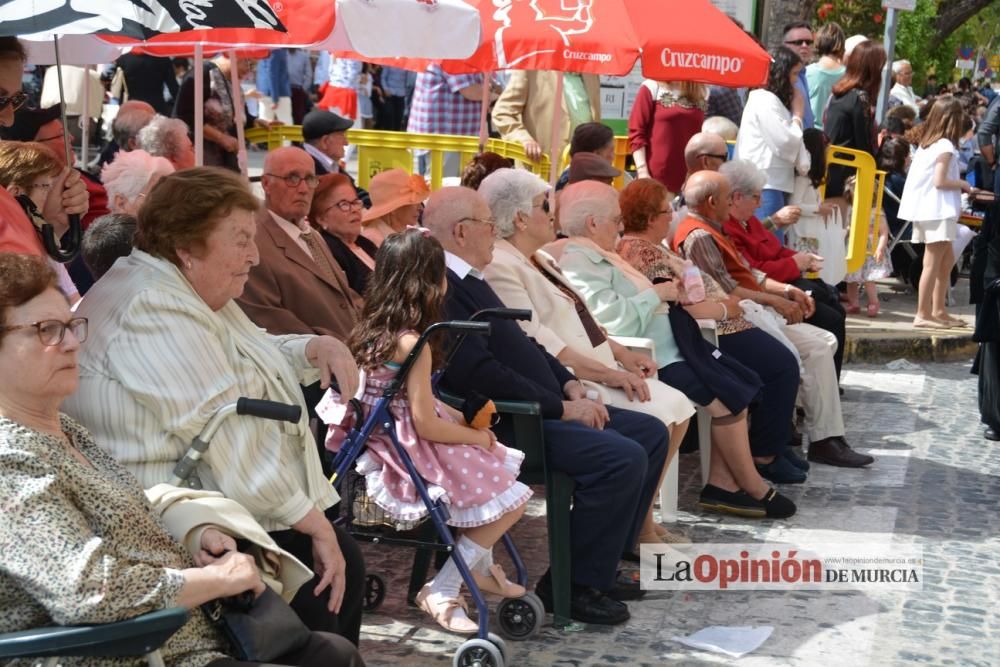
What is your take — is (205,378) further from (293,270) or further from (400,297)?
(293,270)

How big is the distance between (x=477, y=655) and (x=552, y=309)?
186 centimetres

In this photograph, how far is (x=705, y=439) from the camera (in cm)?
663

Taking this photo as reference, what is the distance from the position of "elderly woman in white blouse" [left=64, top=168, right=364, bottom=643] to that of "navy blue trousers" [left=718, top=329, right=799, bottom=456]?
3580 millimetres

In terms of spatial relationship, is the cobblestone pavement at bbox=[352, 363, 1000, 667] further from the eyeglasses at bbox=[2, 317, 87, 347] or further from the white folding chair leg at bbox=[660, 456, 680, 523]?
the eyeglasses at bbox=[2, 317, 87, 347]

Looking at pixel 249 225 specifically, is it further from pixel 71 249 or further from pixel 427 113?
pixel 427 113

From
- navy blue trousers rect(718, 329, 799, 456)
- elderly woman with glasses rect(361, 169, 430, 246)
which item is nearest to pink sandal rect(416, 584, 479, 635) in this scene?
elderly woman with glasses rect(361, 169, 430, 246)

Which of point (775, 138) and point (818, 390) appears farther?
point (775, 138)

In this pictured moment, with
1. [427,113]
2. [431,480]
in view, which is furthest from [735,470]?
[427,113]

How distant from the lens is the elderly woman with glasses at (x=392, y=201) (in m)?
6.71

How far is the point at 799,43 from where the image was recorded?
35.0 feet

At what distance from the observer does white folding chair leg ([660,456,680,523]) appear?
6.20m

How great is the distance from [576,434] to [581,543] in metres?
0.41

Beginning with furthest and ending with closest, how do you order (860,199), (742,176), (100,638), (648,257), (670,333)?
(860,199) → (742,176) → (648,257) → (670,333) → (100,638)

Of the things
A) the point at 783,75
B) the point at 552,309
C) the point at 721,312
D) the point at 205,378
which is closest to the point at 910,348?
the point at 783,75
